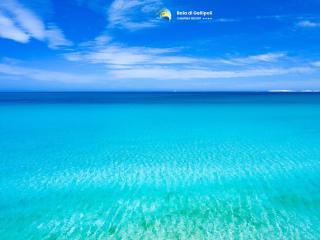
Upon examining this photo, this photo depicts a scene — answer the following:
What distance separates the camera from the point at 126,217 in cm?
Result: 592

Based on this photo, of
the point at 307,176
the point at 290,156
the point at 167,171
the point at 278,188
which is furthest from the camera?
the point at 290,156

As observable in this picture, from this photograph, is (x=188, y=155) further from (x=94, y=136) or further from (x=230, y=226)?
(x=94, y=136)

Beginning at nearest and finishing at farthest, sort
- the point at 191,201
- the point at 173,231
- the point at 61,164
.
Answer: the point at 173,231, the point at 191,201, the point at 61,164

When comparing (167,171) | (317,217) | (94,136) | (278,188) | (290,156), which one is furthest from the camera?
(94,136)

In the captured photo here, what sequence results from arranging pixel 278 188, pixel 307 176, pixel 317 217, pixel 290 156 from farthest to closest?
pixel 290 156
pixel 307 176
pixel 278 188
pixel 317 217

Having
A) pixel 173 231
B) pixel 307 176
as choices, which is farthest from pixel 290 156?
pixel 173 231

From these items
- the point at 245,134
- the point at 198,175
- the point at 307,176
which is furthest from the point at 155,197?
the point at 245,134

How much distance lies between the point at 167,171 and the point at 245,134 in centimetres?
827

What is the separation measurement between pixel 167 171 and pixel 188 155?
7.17 ft

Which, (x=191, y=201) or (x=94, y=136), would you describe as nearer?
(x=191, y=201)

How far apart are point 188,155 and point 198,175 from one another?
7.50ft

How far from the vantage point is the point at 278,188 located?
23.9ft

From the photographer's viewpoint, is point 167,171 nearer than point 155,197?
No

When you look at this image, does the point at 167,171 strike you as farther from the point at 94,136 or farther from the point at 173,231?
the point at 94,136
